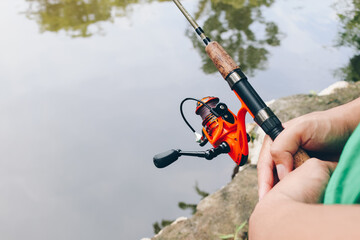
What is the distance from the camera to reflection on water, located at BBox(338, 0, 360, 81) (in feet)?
19.3

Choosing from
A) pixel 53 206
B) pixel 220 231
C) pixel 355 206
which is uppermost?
pixel 53 206

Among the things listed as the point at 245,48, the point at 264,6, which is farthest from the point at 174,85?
the point at 264,6

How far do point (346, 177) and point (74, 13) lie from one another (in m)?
9.15

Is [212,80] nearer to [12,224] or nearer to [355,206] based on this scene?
[12,224]

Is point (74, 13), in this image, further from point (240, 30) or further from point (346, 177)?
point (346, 177)

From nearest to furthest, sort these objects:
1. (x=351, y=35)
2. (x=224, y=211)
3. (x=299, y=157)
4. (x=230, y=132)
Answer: (x=299, y=157)
(x=230, y=132)
(x=224, y=211)
(x=351, y=35)

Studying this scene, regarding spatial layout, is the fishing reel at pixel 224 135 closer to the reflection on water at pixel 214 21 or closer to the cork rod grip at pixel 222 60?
the cork rod grip at pixel 222 60

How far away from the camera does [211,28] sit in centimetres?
766

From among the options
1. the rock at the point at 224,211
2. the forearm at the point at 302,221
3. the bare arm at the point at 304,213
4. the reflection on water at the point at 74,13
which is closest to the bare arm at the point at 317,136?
the bare arm at the point at 304,213

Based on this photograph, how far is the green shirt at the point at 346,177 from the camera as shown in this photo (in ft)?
2.09

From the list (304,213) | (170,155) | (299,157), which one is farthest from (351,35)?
(304,213)

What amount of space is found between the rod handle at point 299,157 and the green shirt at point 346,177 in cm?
28

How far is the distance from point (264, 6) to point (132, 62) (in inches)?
160

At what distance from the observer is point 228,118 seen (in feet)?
5.79
